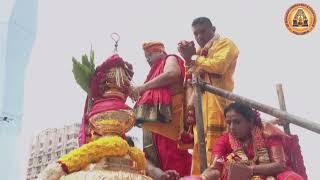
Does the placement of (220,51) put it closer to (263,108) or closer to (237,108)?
(237,108)

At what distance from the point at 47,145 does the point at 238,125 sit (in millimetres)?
21350

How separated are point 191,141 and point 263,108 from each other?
Answer: 1.07 metres

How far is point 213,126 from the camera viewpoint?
4215mm

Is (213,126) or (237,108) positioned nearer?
(237,108)

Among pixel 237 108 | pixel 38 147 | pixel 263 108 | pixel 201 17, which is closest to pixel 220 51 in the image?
pixel 201 17

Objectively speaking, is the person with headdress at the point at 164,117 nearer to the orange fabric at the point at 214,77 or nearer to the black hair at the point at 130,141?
the orange fabric at the point at 214,77

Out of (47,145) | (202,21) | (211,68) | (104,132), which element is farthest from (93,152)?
(47,145)

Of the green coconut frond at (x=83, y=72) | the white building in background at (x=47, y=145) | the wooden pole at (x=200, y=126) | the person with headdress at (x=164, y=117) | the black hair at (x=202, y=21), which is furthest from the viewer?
the white building in background at (x=47, y=145)

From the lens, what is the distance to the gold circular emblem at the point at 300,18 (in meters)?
7.16

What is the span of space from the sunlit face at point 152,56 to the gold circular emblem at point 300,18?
3.15 m

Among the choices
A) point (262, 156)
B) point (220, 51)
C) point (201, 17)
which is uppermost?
point (201, 17)

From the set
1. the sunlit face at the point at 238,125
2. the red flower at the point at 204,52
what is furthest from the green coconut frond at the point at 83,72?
the red flower at the point at 204,52

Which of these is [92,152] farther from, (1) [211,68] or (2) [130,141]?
(1) [211,68]

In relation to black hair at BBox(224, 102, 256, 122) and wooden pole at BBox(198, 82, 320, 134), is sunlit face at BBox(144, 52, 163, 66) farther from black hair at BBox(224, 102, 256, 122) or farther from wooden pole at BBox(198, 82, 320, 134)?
black hair at BBox(224, 102, 256, 122)
